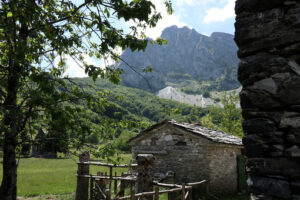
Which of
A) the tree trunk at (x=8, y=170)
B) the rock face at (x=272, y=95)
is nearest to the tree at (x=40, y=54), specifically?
the tree trunk at (x=8, y=170)

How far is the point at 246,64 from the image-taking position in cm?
251

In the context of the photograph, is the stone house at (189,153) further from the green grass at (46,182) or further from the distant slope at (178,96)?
the distant slope at (178,96)

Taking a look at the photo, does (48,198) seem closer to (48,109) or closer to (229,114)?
(48,109)

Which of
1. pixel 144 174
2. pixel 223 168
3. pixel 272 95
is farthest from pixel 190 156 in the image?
pixel 272 95

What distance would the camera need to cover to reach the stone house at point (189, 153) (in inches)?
457

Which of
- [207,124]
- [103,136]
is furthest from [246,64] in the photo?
[207,124]

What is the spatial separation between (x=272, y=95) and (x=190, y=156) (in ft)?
33.2

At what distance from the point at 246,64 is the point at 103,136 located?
11.4 feet

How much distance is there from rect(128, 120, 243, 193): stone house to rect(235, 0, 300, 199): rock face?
30.3ft

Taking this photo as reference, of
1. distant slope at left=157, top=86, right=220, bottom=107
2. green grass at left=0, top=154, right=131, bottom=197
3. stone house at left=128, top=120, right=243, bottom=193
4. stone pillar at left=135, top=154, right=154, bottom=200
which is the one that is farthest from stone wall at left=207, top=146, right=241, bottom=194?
distant slope at left=157, top=86, right=220, bottom=107

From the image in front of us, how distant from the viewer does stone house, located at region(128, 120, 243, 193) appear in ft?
38.1

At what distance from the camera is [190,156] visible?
11953 mm

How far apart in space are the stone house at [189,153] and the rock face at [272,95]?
30.3 feet

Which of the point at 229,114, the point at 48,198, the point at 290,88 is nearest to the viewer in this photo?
the point at 290,88
